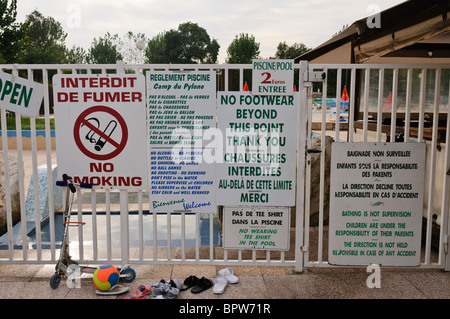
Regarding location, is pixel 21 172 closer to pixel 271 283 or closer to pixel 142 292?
pixel 142 292

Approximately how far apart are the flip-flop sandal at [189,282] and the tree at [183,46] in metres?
86.3

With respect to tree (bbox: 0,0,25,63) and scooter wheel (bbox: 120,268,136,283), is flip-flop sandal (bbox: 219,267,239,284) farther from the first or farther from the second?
tree (bbox: 0,0,25,63)

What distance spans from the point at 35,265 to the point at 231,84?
2.90m

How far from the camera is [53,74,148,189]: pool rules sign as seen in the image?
4094 millimetres

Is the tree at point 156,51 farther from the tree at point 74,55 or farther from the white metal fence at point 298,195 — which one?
the white metal fence at point 298,195

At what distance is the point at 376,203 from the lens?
13.8 feet

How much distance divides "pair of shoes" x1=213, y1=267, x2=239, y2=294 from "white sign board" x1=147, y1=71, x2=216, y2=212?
25.4 inches

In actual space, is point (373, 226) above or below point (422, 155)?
below

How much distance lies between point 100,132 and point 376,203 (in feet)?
9.53

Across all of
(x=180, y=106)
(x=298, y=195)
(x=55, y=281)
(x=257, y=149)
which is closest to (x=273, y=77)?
(x=257, y=149)
